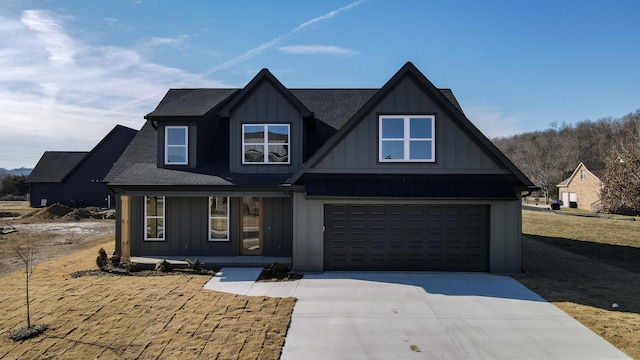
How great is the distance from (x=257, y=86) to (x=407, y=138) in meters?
5.66

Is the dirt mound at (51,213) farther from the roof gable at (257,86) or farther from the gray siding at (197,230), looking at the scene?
the roof gable at (257,86)

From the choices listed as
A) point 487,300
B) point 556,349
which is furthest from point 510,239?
point 556,349

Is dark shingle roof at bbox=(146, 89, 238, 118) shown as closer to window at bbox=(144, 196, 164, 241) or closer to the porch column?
window at bbox=(144, 196, 164, 241)

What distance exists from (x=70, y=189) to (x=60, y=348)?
38.3 m

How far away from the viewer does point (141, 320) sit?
297 inches

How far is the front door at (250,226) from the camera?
13.2m

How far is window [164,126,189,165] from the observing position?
13.8 meters

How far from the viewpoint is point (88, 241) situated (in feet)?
61.8

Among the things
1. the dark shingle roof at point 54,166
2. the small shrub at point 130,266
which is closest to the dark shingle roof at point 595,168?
the small shrub at point 130,266

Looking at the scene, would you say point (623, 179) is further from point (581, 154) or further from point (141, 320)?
point (581, 154)

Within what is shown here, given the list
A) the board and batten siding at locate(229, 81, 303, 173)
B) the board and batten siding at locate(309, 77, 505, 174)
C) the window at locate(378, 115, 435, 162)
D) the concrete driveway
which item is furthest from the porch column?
the window at locate(378, 115, 435, 162)

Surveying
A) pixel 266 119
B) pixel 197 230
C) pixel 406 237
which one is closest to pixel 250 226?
pixel 197 230

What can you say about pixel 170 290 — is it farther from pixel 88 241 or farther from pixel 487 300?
pixel 88 241

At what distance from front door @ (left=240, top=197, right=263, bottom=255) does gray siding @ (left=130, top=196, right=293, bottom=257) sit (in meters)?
0.19
